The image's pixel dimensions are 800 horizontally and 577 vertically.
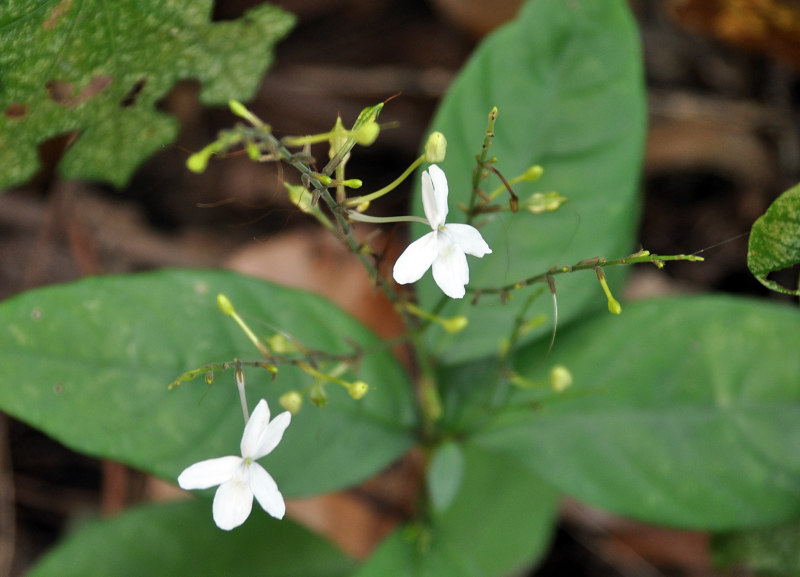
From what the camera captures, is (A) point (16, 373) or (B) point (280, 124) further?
(B) point (280, 124)

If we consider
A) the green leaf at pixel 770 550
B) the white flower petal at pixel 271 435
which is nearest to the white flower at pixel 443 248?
the white flower petal at pixel 271 435

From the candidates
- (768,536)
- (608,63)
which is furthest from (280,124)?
(768,536)

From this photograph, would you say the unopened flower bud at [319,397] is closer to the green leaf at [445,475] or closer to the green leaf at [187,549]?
the green leaf at [445,475]

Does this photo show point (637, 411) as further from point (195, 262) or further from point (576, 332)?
point (195, 262)

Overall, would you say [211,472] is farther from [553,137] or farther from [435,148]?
[553,137]

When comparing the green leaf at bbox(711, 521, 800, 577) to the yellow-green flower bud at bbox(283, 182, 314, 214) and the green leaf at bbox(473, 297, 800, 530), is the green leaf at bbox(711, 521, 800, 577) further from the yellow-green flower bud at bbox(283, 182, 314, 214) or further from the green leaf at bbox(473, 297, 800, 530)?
the yellow-green flower bud at bbox(283, 182, 314, 214)
